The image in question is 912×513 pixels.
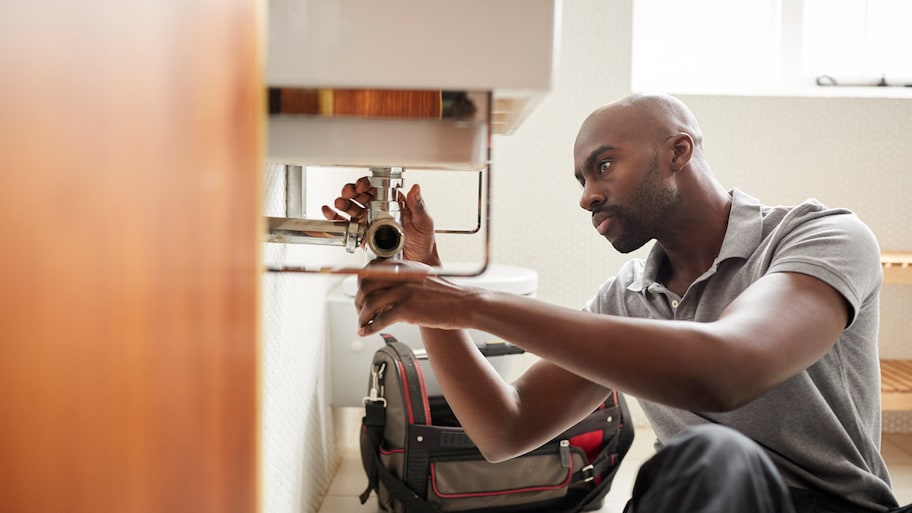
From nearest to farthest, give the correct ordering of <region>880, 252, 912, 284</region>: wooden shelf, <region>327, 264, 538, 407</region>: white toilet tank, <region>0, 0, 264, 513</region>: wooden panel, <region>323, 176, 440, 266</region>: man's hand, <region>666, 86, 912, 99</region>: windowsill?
<region>0, 0, 264, 513</region>: wooden panel, <region>323, 176, 440, 266</region>: man's hand, <region>327, 264, 538, 407</region>: white toilet tank, <region>880, 252, 912, 284</region>: wooden shelf, <region>666, 86, 912, 99</region>: windowsill

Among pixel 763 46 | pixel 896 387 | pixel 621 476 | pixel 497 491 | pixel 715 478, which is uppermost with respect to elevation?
pixel 763 46

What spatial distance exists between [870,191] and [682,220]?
5.32 ft

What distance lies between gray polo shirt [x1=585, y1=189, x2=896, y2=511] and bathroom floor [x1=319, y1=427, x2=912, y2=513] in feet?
2.76

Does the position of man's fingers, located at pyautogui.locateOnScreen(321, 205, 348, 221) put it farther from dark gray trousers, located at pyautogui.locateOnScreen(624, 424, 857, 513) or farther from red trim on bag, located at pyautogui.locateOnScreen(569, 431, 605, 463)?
red trim on bag, located at pyautogui.locateOnScreen(569, 431, 605, 463)

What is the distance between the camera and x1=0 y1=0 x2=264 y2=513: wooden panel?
0.47 metres

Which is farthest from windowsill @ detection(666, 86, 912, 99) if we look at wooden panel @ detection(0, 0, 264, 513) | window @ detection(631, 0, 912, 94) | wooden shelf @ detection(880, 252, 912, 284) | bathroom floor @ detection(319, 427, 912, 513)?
wooden panel @ detection(0, 0, 264, 513)

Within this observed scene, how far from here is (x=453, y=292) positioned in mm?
743

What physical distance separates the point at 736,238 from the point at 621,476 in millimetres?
1166

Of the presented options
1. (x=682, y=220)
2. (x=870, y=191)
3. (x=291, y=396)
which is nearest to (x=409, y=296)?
(x=682, y=220)

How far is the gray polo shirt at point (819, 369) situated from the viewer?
0.94 meters

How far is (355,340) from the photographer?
1972 millimetres

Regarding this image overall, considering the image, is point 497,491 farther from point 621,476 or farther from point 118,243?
point 118,243

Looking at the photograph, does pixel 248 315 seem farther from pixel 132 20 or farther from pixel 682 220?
pixel 682 220

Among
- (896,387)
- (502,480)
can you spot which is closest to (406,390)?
(502,480)
